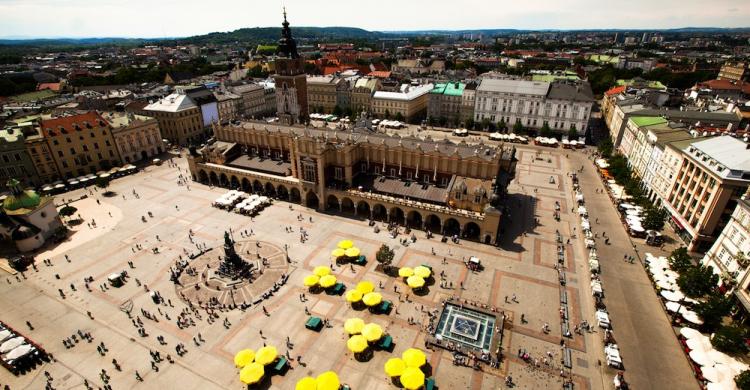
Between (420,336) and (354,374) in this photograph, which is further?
(420,336)

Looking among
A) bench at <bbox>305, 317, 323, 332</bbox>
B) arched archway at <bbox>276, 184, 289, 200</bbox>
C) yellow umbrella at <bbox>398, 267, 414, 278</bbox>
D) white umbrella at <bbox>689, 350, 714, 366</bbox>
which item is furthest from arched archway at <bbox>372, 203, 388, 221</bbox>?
white umbrella at <bbox>689, 350, 714, 366</bbox>

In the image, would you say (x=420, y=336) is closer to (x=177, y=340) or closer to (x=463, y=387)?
(x=463, y=387)

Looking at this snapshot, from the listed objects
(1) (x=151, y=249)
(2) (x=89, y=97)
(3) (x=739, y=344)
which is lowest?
(1) (x=151, y=249)

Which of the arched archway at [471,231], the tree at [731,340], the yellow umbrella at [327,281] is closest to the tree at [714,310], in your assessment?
the tree at [731,340]

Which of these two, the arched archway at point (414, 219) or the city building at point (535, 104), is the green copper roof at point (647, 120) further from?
the arched archway at point (414, 219)

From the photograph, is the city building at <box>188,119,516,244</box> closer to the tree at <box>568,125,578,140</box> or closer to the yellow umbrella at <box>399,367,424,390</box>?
the yellow umbrella at <box>399,367,424,390</box>

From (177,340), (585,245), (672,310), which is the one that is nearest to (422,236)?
(585,245)

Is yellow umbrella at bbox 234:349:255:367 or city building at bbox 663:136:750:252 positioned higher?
city building at bbox 663:136:750:252
